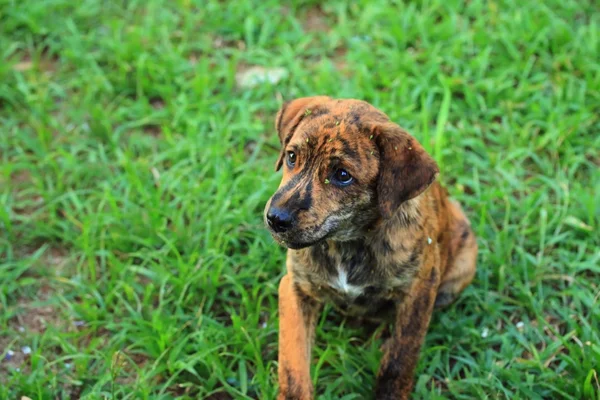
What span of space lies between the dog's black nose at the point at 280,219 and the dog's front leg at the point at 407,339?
0.87 m

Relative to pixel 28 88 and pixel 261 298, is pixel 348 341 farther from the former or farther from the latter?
pixel 28 88

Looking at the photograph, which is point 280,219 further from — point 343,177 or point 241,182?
point 241,182

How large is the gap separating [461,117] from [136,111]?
2.71 metres

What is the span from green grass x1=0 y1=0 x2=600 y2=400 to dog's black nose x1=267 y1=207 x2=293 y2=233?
1.13 m

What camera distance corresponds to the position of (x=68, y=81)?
676 cm

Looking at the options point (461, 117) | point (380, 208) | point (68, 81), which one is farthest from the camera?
point (68, 81)

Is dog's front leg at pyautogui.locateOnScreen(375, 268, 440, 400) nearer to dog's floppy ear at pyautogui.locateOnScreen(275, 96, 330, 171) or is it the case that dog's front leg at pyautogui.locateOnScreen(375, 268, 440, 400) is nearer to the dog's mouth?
the dog's mouth

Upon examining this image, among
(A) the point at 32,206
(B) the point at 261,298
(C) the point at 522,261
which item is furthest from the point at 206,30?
(C) the point at 522,261

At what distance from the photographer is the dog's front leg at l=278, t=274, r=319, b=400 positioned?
4.06m

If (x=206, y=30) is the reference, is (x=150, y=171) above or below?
below

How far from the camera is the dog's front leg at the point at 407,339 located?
4160mm

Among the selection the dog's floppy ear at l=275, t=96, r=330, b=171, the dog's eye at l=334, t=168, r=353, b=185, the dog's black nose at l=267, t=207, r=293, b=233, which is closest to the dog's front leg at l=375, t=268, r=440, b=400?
the dog's eye at l=334, t=168, r=353, b=185

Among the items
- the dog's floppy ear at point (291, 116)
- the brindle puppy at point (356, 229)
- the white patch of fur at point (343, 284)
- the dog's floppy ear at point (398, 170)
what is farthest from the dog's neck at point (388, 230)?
the dog's floppy ear at point (291, 116)

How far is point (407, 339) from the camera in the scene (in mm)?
4184
